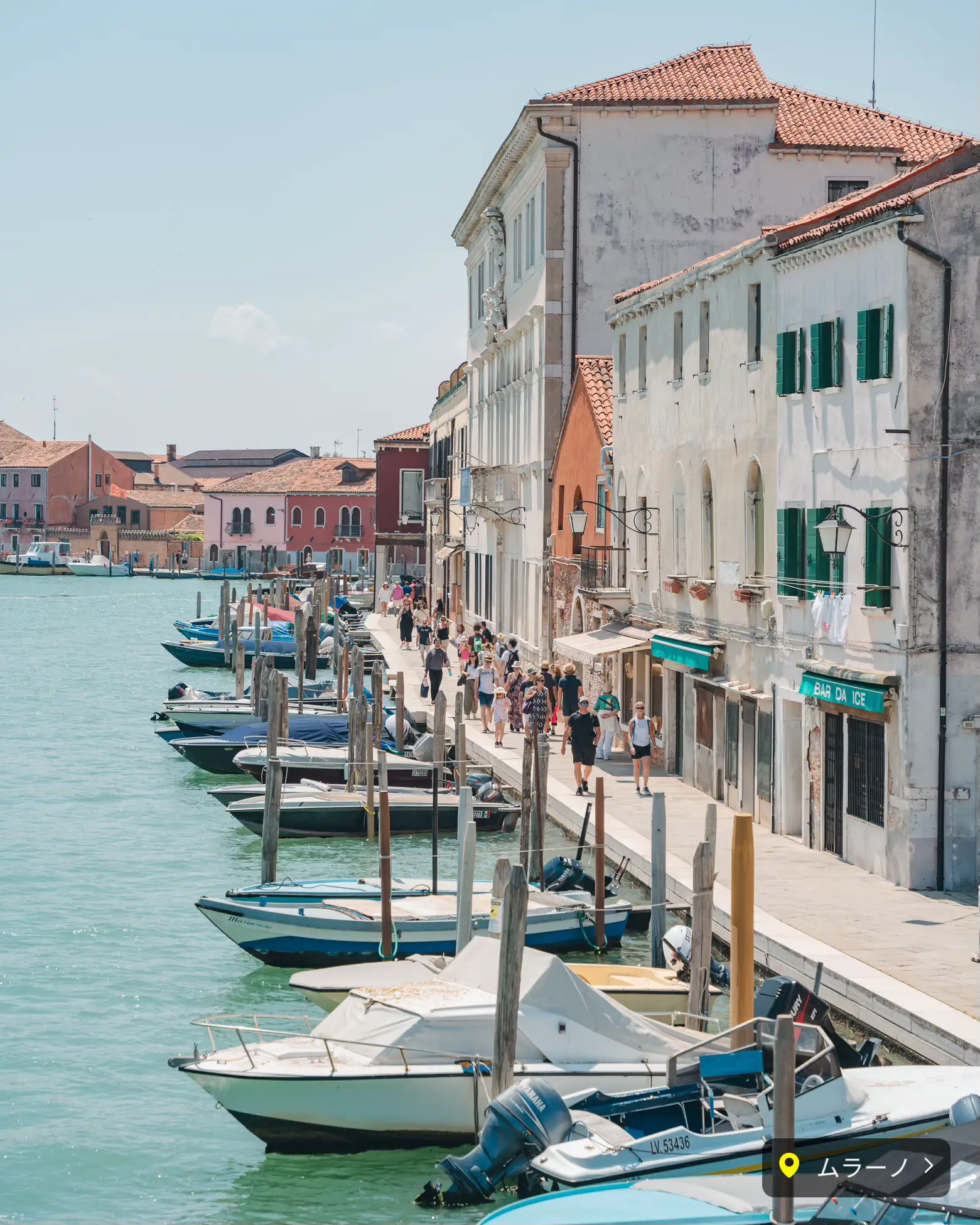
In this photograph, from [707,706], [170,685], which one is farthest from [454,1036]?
[170,685]

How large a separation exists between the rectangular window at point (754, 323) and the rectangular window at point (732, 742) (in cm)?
422

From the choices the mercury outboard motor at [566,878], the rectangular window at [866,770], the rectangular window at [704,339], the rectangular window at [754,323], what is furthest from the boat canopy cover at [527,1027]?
the rectangular window at [704,339]

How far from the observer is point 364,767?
26.0 m

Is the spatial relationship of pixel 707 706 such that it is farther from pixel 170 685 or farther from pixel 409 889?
pixel 170 685

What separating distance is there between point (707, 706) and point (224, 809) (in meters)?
8.71

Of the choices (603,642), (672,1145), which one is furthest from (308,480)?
(672,1145)

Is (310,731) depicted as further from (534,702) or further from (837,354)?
(837,354)

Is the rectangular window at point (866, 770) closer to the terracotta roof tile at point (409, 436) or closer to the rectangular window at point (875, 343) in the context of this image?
the rectangular window at point (875, 343)

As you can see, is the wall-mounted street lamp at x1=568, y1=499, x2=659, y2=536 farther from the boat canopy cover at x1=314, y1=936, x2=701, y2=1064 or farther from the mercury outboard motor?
the boat canopy cover at x1=314, y1=936, x2=701, y2=1064

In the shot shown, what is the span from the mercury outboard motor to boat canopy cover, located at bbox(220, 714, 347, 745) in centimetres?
1038

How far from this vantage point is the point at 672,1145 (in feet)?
33.8

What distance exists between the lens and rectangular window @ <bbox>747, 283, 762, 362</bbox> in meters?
20.9

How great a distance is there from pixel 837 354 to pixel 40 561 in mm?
114300

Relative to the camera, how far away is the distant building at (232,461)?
15900 cm
